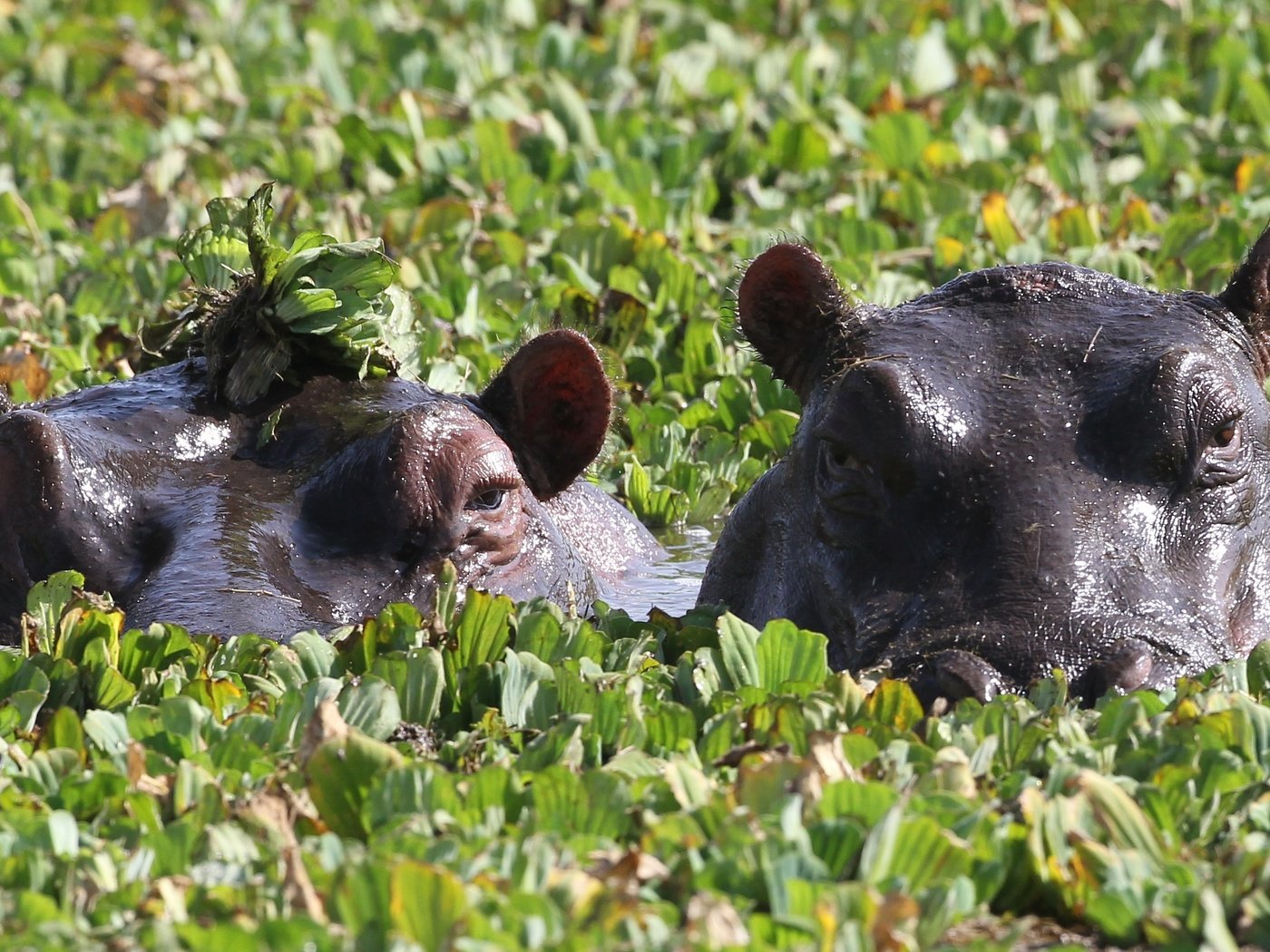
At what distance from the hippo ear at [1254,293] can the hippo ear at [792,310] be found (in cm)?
92

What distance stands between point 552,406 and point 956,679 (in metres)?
2.16

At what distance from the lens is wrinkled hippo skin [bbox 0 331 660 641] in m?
5.49

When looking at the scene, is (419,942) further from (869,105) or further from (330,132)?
(869,105)

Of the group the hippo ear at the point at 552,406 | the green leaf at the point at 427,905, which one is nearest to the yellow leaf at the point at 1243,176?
the hippo ear at the point at 552,406

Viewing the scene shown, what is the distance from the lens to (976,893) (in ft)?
11.8

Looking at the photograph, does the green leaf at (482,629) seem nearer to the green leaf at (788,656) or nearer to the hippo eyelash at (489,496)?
the green leaf at (788,656)

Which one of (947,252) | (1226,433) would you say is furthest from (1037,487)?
(947,252)

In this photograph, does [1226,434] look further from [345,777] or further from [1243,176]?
[1243,176]

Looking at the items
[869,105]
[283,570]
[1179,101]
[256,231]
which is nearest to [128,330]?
[256,231]

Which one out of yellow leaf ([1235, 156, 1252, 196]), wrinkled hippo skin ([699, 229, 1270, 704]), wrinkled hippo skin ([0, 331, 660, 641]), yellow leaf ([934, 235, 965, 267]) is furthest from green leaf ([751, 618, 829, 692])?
yellow leaf ([1235, 156, 1252, 196])

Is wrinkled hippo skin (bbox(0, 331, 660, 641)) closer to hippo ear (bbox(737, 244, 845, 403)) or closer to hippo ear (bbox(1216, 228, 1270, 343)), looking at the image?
hippo ear (bbox(737, 244, 845, 403))

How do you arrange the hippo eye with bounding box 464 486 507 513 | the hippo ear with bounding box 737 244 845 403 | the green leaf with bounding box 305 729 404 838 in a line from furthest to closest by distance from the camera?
the hippo eye with bounding box 464 486 507 513 → the hippo ear with bounding box 737 244 845 403 → the green leaf with bounding box 305 729 404 838

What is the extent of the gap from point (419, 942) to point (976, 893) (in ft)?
2.87

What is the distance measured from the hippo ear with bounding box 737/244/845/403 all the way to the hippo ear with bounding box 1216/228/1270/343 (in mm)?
920
